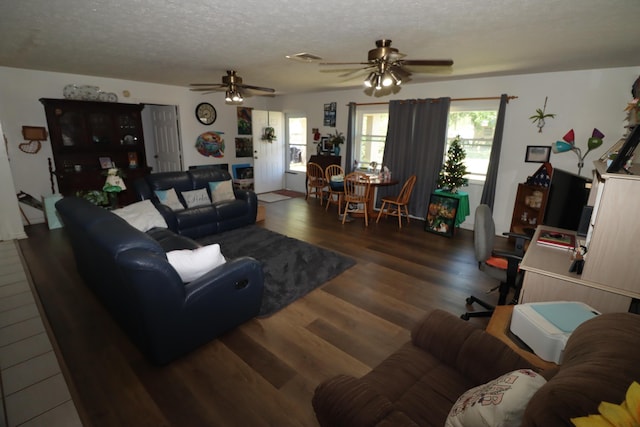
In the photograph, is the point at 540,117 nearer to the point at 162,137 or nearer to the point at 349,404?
the point at 349,404

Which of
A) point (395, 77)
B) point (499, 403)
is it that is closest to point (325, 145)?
point (395, 77)

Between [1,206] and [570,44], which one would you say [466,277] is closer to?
[570,44]

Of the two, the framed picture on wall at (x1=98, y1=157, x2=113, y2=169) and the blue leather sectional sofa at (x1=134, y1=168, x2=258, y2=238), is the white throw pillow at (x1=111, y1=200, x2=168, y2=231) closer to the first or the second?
the blue leather sectional sofa at (x1=134, y1=168, x2=258, y2=238)

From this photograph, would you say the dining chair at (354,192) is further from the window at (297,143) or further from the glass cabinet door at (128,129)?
the glass cabinet door at (128,129)

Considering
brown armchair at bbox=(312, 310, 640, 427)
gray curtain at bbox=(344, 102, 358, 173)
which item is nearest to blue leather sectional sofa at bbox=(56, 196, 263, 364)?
brown armchair at bbox=(312, 310, 640, 427)

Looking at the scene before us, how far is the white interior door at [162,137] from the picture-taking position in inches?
232

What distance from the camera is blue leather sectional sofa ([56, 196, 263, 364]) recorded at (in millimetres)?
1702

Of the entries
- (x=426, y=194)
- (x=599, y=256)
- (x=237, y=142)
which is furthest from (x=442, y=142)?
(x=237, y=142)

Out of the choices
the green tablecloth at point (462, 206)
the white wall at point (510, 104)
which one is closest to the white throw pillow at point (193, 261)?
the green tablecloth at point (462, 206)

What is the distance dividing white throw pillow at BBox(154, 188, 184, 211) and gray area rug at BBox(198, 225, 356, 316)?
56 centimetres

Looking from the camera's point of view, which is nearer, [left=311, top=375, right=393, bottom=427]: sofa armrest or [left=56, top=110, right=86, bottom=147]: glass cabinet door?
[left=311, top=375, right=393, bottom=427]: sofa armrest

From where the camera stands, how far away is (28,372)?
1.88 m

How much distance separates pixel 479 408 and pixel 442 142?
4.53m

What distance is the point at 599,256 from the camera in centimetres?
165
